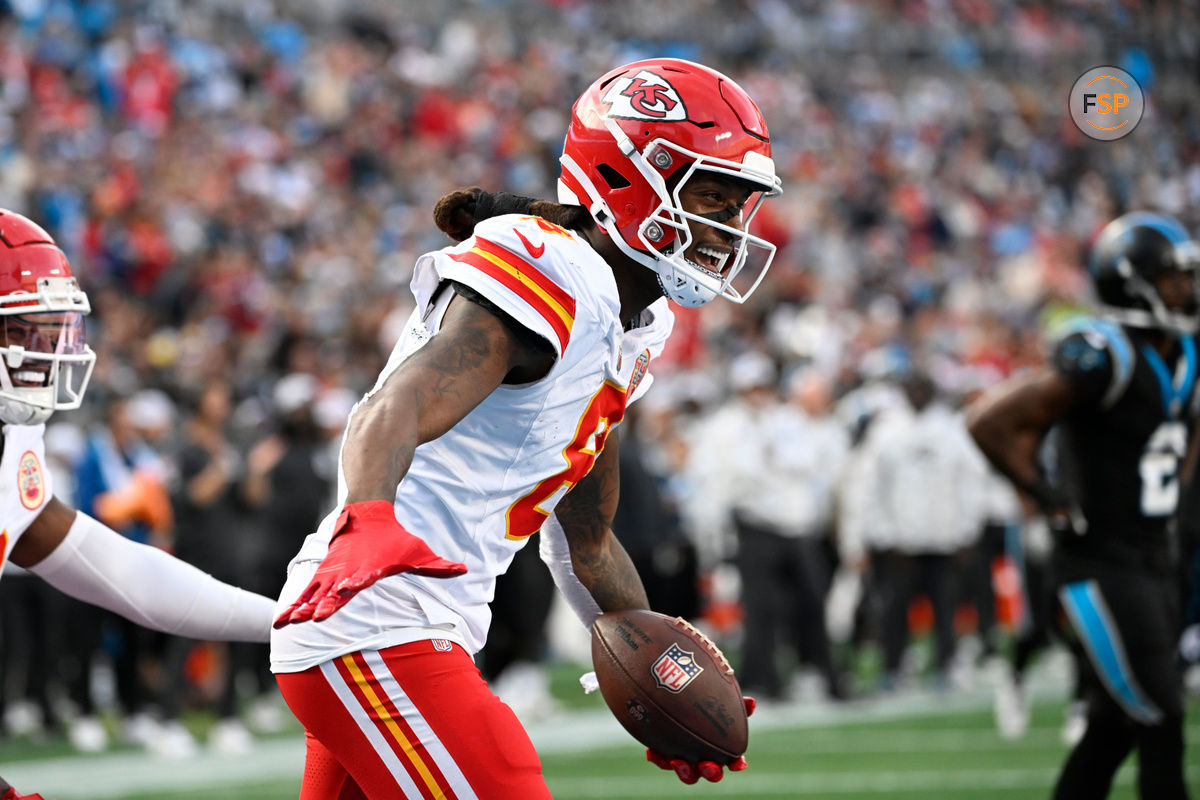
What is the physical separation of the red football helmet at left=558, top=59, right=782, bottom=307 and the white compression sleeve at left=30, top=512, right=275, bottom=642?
118 cm

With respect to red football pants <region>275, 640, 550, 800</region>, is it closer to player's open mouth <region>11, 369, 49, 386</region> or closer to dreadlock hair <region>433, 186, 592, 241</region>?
dreadlock hair <region>433, 186, 592, 241</region>

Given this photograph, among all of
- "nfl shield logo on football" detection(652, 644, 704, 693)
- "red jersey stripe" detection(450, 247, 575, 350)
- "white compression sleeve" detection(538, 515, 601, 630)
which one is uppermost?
"red jersey stripe" detection(450, 247, 575, 350)

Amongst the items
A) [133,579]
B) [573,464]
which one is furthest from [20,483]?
[573,464]

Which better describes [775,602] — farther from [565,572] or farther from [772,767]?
[565,572]

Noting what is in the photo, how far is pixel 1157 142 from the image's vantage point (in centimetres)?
2364

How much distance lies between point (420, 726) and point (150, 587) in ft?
3.67

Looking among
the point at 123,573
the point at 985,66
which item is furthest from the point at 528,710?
the point at 985,66

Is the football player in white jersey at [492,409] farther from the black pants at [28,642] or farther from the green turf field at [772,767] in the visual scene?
the black pants at [28,642]

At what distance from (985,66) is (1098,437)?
71.7 ft

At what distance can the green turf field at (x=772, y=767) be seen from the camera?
7172 millimetres

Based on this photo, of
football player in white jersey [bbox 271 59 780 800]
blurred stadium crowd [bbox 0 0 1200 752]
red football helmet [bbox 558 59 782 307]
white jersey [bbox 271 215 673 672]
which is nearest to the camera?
football player in white jersey [bbox 271 59 780 800]

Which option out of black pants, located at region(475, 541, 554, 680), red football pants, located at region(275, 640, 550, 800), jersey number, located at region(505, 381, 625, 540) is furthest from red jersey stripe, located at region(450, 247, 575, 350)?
black pants, located at region(475, 541, 554, 680)

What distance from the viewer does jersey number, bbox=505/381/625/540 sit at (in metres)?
2.91

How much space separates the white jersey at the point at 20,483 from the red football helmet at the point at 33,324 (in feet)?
0.15
